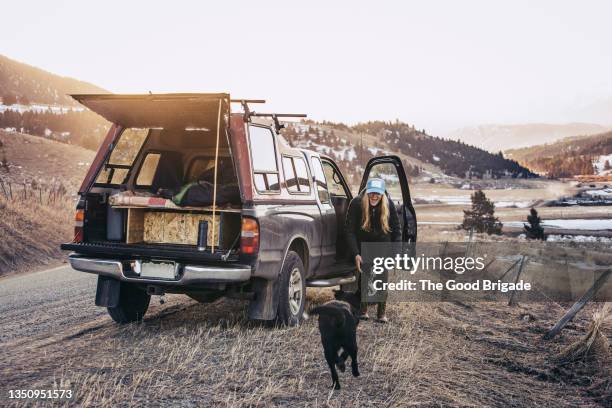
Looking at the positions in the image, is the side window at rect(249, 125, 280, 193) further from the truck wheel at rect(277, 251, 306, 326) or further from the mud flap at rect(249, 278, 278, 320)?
the mud flap at rect(249, 278, 278, 320)

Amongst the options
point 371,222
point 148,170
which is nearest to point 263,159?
point 371,222

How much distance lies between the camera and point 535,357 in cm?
719

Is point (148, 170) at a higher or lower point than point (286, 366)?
higher

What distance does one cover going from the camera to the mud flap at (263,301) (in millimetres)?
7262

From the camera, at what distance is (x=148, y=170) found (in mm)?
8594

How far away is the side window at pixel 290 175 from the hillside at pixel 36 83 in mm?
117365

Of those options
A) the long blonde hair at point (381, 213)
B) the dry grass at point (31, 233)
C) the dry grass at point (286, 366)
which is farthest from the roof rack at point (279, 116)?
the dry grass at point (31, 233)

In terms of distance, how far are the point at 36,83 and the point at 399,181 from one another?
447 feet

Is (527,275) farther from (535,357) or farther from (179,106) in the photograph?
(179,106)

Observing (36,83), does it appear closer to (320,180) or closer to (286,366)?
(320,180)

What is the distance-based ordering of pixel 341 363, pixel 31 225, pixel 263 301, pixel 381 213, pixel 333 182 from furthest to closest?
pixel 31 225, pixel 333 182, pixel 381 213, pixel 263 301, pixel 341 363

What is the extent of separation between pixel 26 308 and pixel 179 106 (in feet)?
14.8

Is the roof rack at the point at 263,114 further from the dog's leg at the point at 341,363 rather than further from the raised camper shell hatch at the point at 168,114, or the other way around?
the dog's leg at the point at 341,363

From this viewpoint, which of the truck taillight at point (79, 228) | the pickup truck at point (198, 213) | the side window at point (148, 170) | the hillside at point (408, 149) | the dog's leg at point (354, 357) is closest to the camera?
the dog's leg at point (354, 357)
